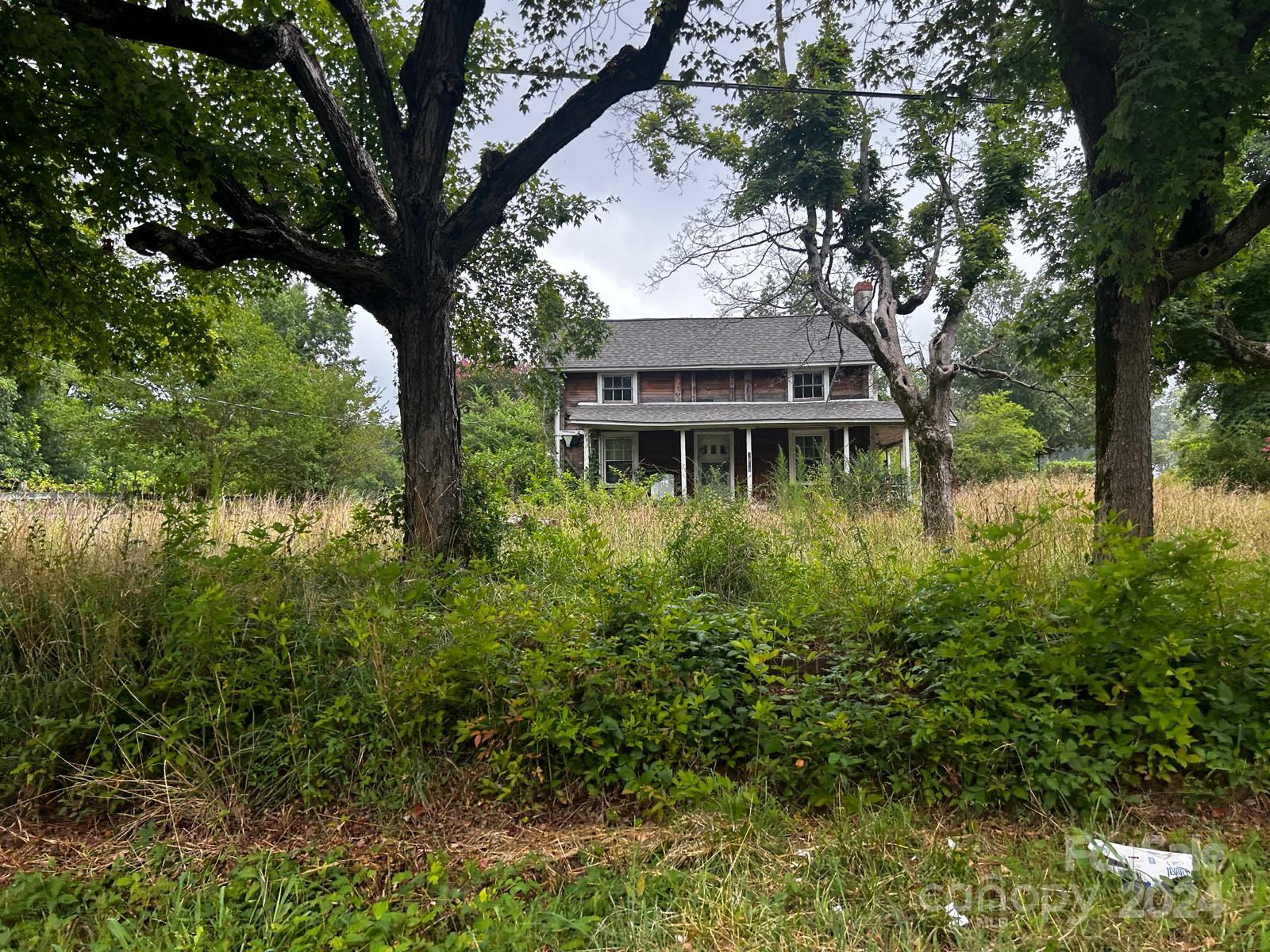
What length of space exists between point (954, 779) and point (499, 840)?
6.82 feet

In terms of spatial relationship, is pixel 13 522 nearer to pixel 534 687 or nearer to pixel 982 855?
pixel 534 687

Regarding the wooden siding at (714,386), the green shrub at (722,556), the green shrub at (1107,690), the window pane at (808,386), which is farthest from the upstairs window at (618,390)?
the green shrub at (1107,690)

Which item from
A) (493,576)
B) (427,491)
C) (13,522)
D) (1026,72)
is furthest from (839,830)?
(13,522)

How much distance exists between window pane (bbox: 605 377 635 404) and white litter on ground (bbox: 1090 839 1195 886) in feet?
66.7

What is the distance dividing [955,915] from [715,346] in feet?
70.0

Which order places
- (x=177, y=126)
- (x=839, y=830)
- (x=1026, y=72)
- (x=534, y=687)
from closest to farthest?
(x=839, y=830) → (x=534, y=687) → (x=177, y=126) → (x=1026, y=72)

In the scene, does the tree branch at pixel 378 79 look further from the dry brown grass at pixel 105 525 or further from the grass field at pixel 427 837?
the grass field at pixel 427 837

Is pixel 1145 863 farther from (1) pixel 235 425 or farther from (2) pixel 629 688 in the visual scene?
(1) pixel 235 425

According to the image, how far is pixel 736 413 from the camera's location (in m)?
20.5

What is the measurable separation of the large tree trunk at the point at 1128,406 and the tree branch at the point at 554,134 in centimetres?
452

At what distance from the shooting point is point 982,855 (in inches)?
90.3

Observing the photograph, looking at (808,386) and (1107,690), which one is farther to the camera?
(808,386)

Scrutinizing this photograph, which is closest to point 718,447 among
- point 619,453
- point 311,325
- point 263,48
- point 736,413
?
point 736,413

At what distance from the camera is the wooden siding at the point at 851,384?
69.0 ft
